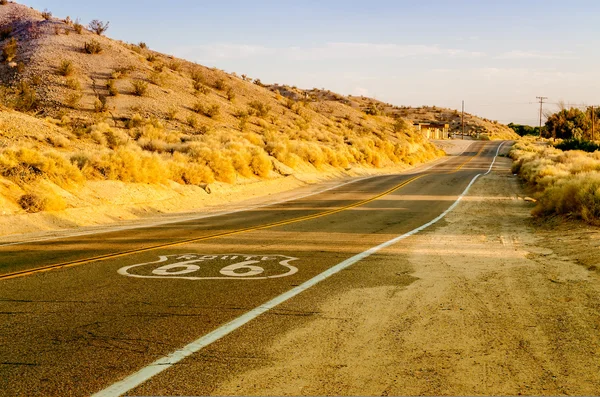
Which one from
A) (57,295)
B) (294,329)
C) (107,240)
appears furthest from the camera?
(107,240)

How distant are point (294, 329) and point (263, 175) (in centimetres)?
2802

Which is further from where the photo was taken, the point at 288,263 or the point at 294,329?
the point at 288,263

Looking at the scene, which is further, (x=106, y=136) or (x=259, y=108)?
(x=259, y=108)

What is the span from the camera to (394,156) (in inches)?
2653

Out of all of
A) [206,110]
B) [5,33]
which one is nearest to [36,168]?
[206,110]

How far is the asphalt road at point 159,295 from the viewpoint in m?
4.79

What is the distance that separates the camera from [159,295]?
24.5ft

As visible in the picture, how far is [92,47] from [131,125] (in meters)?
19.6

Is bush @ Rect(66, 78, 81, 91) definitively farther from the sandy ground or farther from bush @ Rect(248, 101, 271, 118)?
the sandy ground

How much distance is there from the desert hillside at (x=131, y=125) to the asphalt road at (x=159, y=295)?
7460 mm

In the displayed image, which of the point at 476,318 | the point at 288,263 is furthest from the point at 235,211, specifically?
the point at 476,318

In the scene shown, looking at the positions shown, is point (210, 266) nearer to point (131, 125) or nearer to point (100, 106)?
point (131, 125)

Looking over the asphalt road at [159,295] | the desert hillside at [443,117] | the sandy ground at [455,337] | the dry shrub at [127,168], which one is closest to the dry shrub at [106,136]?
the dry shrub at [127,168]

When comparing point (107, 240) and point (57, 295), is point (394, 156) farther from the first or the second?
point (57, 295)
